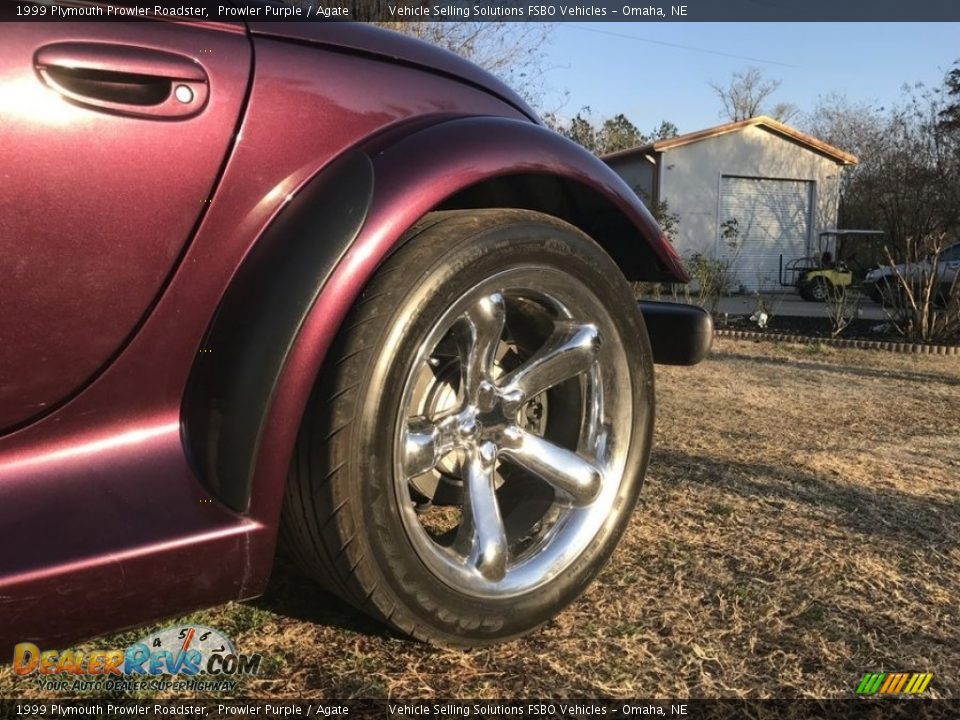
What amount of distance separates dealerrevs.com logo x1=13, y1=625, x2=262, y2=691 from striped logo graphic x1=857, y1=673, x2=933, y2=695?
1.37 metres

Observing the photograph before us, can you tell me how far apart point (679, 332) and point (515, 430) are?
83 centimetres

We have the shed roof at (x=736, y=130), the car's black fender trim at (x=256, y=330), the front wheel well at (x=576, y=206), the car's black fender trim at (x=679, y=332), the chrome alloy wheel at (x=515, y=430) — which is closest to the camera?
the car's black fender trim at (x=256, y=330)

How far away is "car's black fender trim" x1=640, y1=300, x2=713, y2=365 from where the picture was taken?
100.0 inches

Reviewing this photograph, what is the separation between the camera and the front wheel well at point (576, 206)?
2.09 meters

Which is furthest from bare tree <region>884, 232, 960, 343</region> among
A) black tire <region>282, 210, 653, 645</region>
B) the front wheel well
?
black tire <region>282, 210, 653, 645</region>

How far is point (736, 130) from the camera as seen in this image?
22.7 meters

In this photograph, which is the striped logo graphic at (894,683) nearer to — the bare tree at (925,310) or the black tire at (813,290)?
the bare tree at (925,310)

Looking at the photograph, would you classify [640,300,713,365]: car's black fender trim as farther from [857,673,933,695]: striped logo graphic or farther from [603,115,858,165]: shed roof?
[603,115,858,165]: shed roof

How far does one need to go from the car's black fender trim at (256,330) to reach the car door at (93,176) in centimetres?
14

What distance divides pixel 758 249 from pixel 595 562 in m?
24.0

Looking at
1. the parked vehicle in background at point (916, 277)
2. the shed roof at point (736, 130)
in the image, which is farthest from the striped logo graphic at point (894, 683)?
the shed roof at point (736, 130)

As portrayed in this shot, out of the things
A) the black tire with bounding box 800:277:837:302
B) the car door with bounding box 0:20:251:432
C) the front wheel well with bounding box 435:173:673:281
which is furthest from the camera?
the black tire with bounding box 800:277:837:302

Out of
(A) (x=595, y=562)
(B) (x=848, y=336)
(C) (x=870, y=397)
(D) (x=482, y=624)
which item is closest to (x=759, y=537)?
(A) (x=595, y=562)

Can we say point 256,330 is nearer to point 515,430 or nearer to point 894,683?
point 515,430
